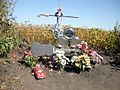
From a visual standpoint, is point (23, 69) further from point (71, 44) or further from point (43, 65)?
point (71, 44)

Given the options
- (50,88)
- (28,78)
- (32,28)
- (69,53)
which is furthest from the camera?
(32,28)

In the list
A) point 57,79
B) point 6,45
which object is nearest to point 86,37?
point 6,45

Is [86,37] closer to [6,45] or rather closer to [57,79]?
[6,45]

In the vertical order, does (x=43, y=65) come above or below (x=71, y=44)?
below

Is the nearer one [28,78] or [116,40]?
[28,78]

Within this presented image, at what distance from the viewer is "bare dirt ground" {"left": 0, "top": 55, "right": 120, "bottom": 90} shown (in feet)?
25.9

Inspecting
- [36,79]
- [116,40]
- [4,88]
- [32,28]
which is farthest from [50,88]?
[32,28]

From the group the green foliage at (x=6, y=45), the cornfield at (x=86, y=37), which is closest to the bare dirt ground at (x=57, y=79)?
the green foliage at (x=6, y=45)

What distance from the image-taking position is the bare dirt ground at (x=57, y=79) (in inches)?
311

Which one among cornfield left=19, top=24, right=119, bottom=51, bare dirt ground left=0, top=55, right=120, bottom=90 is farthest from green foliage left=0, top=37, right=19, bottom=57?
cornfield left=19, top=24, right=119, bottom=51

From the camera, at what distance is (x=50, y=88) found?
7.90 metres

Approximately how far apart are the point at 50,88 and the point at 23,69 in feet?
5.47

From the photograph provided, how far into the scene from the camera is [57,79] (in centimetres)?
872

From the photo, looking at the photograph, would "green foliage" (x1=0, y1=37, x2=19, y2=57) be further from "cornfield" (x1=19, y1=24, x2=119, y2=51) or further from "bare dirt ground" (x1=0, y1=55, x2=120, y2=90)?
"cornfield" (x1=19, y1=24, x2=119, y2=51)
